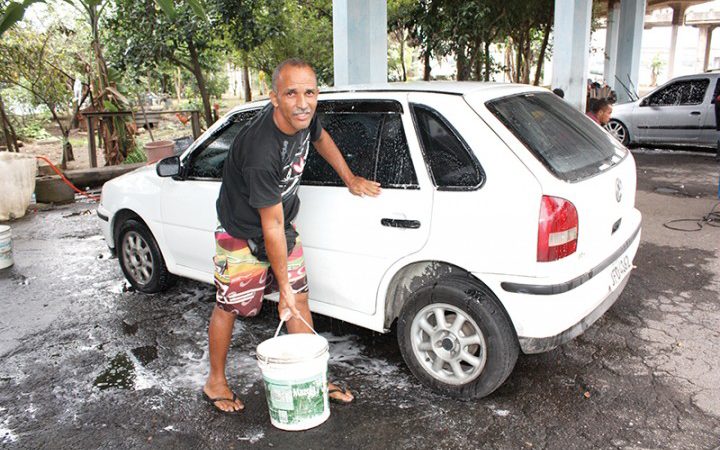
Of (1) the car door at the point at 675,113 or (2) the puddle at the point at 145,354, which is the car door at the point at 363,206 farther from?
(1) the car door at the point at 675,113

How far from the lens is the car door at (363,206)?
3.14 metres

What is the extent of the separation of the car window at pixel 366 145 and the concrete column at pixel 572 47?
872 centimetres

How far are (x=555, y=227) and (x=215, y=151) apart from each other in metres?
2.48

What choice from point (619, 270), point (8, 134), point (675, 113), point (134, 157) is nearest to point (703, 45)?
point (675, 113)

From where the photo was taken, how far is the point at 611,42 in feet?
61.7

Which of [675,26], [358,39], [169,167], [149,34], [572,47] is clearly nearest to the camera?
[169,167]

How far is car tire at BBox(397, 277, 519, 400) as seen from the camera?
296 cm

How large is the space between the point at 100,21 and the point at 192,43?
1.99 meters

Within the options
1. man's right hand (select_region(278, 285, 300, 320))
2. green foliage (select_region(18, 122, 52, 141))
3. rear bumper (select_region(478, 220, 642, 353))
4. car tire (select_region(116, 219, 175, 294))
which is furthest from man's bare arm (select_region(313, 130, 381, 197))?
green foliage (select_region(18, 122, 52, 141))

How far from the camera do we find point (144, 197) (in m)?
4.66

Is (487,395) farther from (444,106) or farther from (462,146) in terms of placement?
(444,106)

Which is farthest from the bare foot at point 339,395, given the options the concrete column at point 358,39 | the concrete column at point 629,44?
the concrete column at point 629,44

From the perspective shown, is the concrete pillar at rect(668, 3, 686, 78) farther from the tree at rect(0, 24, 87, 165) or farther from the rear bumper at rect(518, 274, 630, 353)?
the rear bumper at rect(518, 274, 630, 353)

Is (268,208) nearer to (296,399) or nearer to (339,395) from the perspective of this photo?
(296,399)
